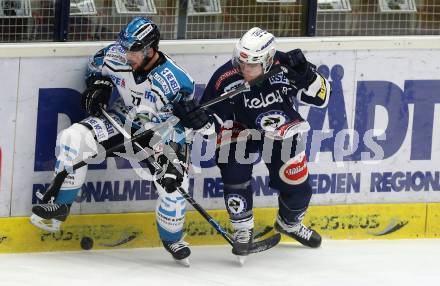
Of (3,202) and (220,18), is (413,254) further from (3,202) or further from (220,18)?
(3,202)

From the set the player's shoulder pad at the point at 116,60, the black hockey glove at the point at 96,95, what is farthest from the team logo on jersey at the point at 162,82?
→ the black hockey glove at the point at 96,95

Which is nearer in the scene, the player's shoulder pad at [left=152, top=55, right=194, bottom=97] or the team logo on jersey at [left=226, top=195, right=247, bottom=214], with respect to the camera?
the player's shoulder pad at [left=152, top=55, right=194, bottom=97]

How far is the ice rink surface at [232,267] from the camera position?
6961 mm

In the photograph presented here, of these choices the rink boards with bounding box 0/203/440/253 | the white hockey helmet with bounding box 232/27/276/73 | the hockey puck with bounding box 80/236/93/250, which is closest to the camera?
the white hockey helmet with bounding box 232/27/276/73

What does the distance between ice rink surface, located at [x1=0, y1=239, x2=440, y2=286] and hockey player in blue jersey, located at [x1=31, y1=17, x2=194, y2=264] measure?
0.19m

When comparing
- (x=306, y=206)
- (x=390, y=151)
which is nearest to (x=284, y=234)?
(x=306, y=206)

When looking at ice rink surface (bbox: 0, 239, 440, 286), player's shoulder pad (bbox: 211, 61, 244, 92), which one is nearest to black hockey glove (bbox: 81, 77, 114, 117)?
player's shoulder pad (bbox: 211, 61, 244, 92)

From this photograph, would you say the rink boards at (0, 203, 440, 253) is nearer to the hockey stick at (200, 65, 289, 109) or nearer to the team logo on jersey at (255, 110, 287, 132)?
the team logo on jersey at (255, 110, 287, 132)

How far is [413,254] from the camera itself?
25.6 ft

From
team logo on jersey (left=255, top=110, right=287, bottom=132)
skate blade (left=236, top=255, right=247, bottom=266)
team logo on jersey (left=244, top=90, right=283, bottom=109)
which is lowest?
skate blade (left=236, top=255, right=247, bottom=266)

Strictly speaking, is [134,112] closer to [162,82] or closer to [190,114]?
[162,82]

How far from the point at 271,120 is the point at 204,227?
0.78 meters

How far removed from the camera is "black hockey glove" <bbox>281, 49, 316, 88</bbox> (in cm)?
714

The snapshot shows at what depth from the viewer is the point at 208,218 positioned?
7324 mm
